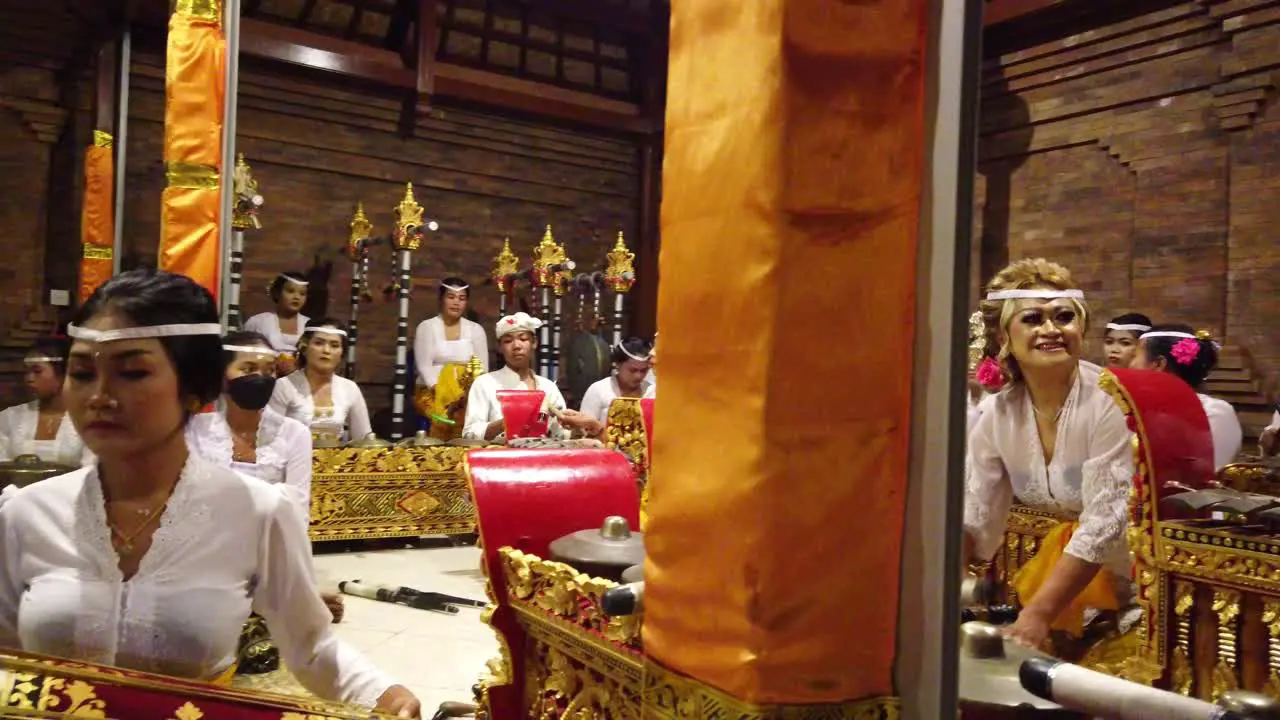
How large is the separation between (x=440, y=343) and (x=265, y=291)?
5.00 feet

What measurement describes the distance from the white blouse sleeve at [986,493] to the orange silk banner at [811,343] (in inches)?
61.0

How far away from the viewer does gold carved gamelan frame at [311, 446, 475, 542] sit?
5.19m

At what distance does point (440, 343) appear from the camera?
7.59 meters

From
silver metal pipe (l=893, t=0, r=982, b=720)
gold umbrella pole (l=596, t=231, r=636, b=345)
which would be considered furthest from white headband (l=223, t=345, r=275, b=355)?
gold umbrella pole (l=596, t=231, r=636, b=345)

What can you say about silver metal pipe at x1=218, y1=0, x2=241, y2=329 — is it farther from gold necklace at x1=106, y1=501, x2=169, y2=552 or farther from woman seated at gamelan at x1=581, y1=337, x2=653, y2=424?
gold necklace at x1=106, y1=501, x2=169, y2=552

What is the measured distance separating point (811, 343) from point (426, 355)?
22.3 feet

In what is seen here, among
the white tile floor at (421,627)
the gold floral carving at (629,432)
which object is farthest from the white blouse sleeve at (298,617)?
the gold floral carving at (629,432)

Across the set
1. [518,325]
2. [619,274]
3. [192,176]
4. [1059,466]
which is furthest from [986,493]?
[619,274]

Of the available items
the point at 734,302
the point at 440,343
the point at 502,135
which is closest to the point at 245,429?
the point at 734,302

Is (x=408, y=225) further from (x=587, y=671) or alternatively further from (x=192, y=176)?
(x=587, y=671)

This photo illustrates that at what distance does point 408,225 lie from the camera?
7625 mm

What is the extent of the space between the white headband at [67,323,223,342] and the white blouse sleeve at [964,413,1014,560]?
6.40 ft

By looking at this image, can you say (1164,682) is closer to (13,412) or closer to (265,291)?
(13,412)

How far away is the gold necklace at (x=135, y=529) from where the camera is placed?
136 centimetres
